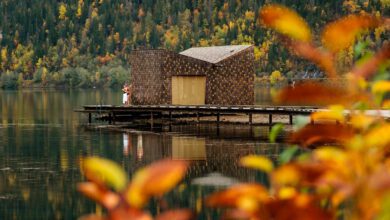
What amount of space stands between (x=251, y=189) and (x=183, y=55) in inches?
2087

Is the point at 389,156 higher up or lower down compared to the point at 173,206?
higher up

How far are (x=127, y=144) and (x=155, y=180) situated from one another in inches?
1432

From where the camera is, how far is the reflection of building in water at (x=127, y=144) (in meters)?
36.0

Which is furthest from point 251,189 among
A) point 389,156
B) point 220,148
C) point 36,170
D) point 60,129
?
point 60,129

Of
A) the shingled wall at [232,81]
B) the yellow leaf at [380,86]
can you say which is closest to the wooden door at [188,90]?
the shingled wall at [232,81]

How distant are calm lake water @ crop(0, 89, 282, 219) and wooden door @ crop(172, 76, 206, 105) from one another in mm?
6155

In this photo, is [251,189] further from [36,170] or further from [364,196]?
[36,170]

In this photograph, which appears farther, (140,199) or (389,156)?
(389,156)

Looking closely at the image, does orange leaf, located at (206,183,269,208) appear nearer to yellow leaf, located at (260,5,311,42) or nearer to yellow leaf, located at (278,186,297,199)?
yellow leaf, located at (278,186,297,199)

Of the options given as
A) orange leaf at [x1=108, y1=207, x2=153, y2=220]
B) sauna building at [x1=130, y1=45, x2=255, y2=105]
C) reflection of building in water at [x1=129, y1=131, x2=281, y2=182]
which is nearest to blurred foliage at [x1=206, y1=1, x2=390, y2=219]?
orange leaf at [x1=108, y1=207, x2=153, y2=220]

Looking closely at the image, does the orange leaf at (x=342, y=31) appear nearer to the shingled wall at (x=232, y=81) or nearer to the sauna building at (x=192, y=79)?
the sauna building at (x=192, y=79)

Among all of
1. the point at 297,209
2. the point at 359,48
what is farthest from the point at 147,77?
the point at 297,209

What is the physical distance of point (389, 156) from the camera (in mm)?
4660

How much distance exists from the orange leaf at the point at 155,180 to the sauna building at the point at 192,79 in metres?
52.3
